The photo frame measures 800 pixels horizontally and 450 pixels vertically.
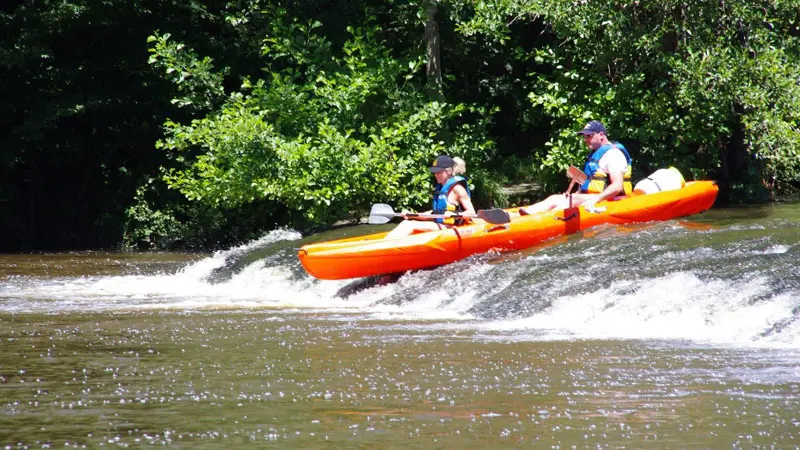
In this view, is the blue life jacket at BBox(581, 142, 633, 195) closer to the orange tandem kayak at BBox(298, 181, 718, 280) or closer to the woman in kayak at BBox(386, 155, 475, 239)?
the orange tandem kayak at BBox(298, 181, 718, 280)

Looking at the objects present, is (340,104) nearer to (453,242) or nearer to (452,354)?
(453,242)

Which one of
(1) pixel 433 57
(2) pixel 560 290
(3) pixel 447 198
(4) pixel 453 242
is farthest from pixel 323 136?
(2) pixel 560 290

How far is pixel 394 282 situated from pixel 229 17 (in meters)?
8.05

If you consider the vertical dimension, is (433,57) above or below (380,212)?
above

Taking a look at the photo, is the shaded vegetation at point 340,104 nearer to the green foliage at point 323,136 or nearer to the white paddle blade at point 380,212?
the green foliage at point 323,136

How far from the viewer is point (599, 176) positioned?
456 inches

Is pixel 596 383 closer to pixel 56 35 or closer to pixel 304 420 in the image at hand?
pixel 304 420

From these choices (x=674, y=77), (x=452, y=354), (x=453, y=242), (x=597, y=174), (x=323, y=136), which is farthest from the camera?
(x=323, y=136)

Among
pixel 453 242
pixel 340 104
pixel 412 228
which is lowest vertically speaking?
pixel 453 242

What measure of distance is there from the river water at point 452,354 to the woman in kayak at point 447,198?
518mm

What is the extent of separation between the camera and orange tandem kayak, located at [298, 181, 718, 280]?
33.6 ft

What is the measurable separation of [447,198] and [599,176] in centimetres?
177

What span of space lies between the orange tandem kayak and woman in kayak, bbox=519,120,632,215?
127 mm

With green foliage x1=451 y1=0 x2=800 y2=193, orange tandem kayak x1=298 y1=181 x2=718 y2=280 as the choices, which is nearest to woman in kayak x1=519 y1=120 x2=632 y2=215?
orange tandem kayak x1=298 y1=181 x2=718 y2=280
